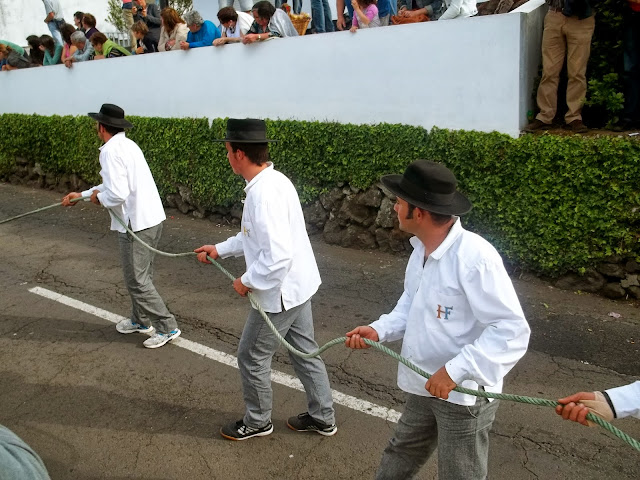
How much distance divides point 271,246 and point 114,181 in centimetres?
214

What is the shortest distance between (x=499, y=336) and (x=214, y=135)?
7372 mm

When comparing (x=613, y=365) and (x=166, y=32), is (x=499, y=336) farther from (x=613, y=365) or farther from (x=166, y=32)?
(x=166, y=32)

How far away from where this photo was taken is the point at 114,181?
16.2ft

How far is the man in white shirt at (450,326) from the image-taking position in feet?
7.84

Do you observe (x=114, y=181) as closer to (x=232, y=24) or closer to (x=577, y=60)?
(x=577, y=60)

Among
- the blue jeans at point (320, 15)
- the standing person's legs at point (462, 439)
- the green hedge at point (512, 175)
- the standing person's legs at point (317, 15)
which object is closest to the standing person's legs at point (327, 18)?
the blue jeans at point (320, 15)

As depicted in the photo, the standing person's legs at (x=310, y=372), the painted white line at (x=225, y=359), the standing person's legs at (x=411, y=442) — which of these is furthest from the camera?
the painted white line at (x=225, y=359)

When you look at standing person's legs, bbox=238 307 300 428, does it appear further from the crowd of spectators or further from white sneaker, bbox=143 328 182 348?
the crowd of spectators

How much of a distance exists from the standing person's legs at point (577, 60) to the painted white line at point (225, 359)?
4186 mm

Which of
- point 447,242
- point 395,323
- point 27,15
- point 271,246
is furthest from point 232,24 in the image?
point 27,15

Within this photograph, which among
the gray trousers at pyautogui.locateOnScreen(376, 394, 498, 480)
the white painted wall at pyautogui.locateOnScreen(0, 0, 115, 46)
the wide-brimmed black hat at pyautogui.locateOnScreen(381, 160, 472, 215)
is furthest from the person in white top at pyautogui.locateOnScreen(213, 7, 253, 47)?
the white painted wall at pyautogui.locateOnScreen(0, 0, 115, 46)

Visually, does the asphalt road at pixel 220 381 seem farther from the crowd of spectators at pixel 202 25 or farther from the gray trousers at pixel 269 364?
the crowd of spectators at pixel 202 25

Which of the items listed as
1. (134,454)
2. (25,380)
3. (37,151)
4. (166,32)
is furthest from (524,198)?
(37,151)

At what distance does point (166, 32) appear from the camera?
10680 mm
